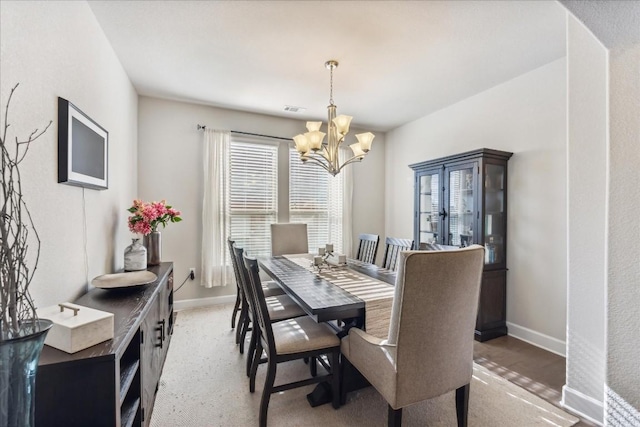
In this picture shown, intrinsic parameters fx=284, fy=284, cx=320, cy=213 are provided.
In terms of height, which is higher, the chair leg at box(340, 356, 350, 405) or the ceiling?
the ceiling

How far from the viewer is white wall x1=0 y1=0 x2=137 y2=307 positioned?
4.06 feet

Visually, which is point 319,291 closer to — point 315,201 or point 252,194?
point 252,194

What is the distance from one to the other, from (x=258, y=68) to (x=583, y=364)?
3.39 metres

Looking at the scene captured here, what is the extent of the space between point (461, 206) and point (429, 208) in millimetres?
527

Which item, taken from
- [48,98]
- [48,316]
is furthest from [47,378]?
[48,98]

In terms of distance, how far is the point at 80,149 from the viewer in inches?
69.7

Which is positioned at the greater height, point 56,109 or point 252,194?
point 56,109

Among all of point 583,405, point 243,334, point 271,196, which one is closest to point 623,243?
point 583,405

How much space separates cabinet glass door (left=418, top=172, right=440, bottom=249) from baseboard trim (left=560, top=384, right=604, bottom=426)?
186 cm

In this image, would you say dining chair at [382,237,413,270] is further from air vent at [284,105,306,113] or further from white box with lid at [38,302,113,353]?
white box with lid at [38,302,113,353]

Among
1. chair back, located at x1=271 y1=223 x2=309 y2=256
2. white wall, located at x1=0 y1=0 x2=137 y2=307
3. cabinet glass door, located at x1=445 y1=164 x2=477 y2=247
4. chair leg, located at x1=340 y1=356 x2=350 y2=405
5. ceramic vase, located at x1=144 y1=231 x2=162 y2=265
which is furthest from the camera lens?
chair back, located at x1=271 y1=223 x2=309 y2=256

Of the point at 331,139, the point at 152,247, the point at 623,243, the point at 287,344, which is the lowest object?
the point at 287,344

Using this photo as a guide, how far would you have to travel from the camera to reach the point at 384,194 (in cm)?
491

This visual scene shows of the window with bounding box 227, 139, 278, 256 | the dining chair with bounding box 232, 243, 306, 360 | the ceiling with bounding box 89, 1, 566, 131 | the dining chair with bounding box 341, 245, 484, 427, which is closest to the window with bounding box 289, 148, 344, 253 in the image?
the window with bounding box 227, 139, 278, 256
